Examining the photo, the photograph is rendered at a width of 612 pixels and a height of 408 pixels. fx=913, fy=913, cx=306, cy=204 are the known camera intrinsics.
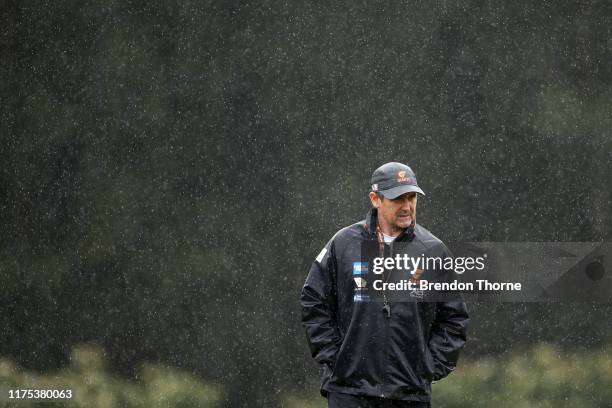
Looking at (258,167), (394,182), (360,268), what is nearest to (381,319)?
(360,268)

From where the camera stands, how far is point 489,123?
27.8ft

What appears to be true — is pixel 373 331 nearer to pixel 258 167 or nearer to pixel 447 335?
pixel 447 335

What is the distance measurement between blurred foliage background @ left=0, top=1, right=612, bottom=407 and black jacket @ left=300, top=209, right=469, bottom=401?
371cm

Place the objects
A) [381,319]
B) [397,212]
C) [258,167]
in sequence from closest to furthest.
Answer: [381,319], [397,212], [258,167]

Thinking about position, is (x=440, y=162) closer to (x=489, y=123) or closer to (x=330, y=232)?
(x=489, y=123)

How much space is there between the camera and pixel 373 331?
4.55 metres

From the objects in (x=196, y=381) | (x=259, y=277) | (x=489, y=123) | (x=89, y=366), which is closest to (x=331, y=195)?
(x=259, y=277)

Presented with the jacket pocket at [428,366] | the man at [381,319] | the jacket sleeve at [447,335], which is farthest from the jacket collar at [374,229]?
the jacket pocket at [428,366]

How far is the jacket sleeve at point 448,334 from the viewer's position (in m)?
4.65

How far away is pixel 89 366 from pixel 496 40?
4.91 m

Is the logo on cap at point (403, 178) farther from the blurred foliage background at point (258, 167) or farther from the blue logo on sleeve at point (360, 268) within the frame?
the blurred foliage background at point (258, 167)

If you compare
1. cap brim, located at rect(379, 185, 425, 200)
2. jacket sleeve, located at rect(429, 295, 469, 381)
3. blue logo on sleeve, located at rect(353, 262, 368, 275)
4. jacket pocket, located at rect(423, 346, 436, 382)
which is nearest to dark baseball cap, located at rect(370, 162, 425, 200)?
cap brim, located at rect(379, 185, 425, 200)

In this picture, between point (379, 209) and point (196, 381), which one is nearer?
point (379, 209)

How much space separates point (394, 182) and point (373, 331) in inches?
30.2
